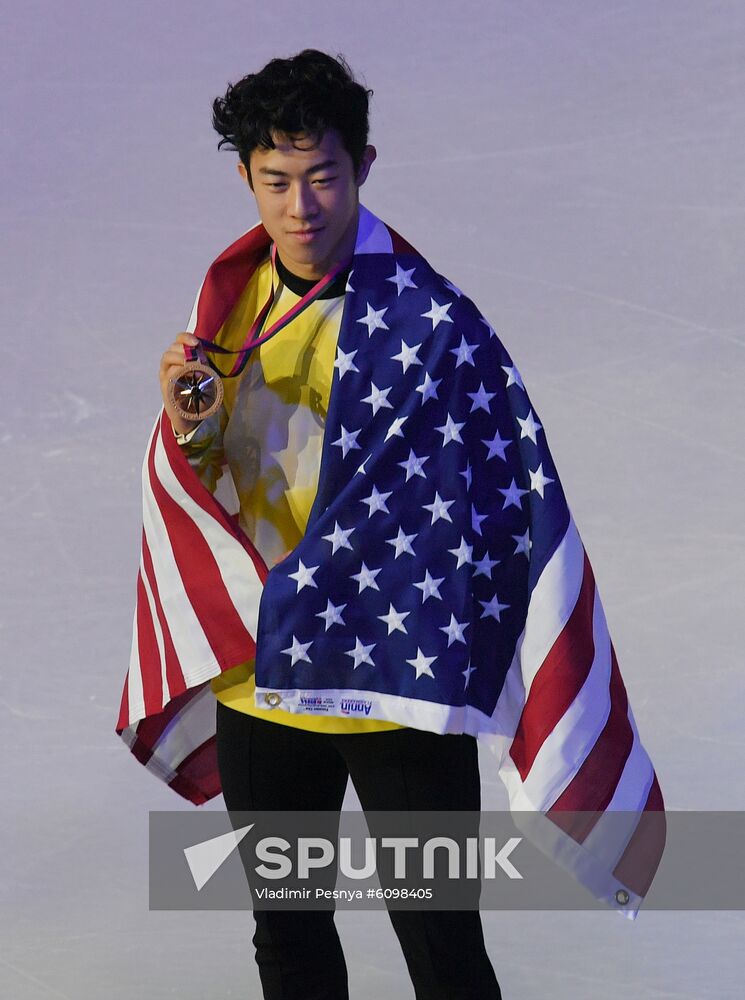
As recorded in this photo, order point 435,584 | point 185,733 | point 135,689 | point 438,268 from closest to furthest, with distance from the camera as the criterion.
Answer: point 435,584
point 135,689
point 185,733
point 438,268

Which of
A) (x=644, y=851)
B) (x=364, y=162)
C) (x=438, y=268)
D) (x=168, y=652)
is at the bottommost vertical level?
(x=644, y=851)

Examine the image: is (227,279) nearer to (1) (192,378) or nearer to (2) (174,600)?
(1) (192,378)

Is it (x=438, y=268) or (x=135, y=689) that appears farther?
(x=438, y=268)

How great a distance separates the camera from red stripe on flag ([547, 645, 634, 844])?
83.6 inches

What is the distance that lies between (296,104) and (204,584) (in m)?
0.60

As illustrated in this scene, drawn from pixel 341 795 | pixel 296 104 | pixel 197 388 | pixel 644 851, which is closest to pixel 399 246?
pixel 296 104

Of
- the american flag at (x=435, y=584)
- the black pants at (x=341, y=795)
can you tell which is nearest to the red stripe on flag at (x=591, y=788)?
the american flag at (x=435, y=584)

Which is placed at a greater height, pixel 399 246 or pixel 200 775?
pixel 399 246

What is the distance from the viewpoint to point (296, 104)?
209 centimetres

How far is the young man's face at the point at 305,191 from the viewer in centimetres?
209

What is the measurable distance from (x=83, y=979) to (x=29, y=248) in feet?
8.59

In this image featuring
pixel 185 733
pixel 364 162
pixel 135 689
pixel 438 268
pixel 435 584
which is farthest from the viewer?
pixel 438 268

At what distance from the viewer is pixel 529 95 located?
5.11 metres

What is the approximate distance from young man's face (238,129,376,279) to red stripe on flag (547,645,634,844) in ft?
2.28
